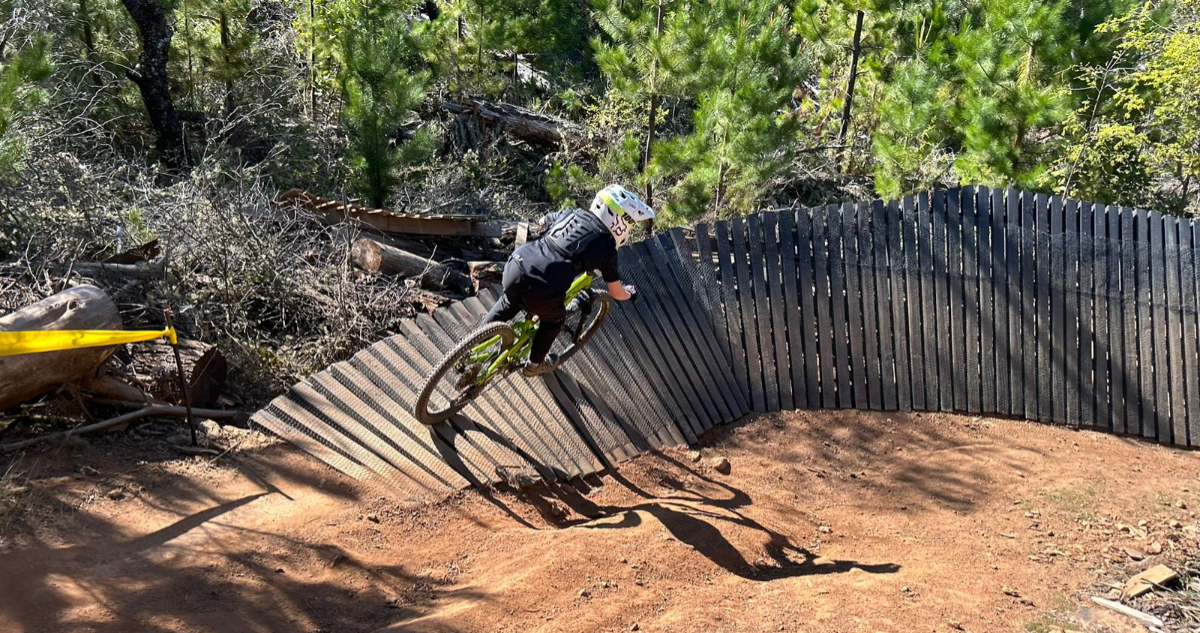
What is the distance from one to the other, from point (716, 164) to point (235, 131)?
6.33 m

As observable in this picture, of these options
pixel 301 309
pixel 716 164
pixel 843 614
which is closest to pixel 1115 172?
pixel 716 164

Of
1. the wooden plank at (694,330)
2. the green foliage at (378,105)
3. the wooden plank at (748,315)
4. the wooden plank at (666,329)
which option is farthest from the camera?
the green foliage at (378,105)

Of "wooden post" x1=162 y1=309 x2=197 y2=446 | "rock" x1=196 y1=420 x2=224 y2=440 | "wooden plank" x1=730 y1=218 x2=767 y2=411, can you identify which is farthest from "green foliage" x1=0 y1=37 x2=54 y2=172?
"wooden plank" x1=730 y1=218 x2=767 y2=411

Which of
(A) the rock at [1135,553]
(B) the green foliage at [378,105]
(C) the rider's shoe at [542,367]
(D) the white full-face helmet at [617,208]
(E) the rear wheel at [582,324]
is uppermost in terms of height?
(B) the green foliage at [378,105]

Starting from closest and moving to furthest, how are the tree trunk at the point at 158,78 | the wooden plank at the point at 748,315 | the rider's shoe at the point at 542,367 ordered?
the rider's shoe at the point at 542,367, the wooden plank at the point at 748,315, the tree trunk at the point at 158,78

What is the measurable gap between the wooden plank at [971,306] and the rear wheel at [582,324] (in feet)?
11.2

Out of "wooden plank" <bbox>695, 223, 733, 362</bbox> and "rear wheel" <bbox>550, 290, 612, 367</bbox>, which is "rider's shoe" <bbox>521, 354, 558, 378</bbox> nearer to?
"rear wheel" <bbox>550, 290, 612, 367</bbox>

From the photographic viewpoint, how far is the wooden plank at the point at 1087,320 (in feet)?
25.4

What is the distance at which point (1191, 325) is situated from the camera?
7.66 meters

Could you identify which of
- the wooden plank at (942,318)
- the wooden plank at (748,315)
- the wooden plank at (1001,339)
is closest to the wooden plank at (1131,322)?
the wooden plank at (1001,339)

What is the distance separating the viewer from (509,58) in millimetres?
15844

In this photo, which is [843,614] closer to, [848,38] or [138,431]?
[138,431]

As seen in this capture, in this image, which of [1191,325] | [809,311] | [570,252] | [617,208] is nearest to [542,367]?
[570,252]

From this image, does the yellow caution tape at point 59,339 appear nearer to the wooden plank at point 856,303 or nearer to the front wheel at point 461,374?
the front wheel at point 461,374
